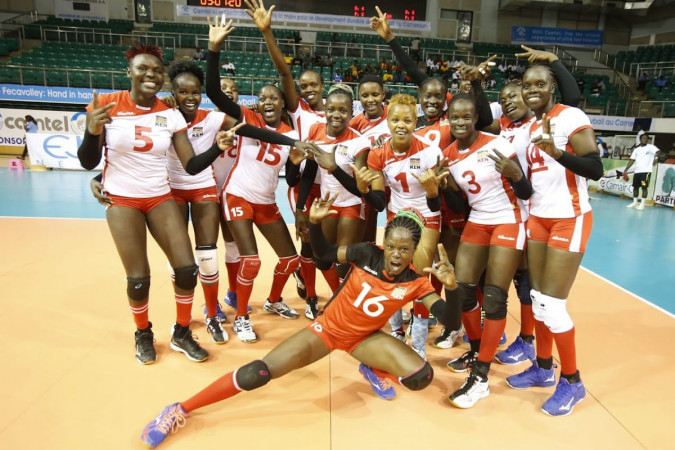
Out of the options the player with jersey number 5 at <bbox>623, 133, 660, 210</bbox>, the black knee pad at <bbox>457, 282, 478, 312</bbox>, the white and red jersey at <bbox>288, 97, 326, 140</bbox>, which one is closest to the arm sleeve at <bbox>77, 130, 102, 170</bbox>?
the white and red jersey at <bbox>288, 97, 326, 140</bbox>

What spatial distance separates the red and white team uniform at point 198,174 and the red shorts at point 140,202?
1.21ft

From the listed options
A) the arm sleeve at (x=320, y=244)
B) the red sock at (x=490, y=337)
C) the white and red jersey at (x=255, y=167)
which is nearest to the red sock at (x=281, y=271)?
the white and red jersey at (x=255, y=167)

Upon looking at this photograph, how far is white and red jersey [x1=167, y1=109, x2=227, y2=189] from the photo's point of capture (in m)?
3.78

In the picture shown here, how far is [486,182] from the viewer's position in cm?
324

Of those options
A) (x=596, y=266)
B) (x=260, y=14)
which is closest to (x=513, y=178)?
(x=260, y=14)

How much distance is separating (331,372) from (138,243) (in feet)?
5.87

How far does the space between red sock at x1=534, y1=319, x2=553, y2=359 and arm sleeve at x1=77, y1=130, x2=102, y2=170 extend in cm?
338

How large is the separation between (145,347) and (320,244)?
1706 mm

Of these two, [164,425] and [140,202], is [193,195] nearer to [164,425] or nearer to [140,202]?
[140,202]

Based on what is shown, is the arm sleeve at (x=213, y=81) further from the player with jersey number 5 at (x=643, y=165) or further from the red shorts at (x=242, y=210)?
the player with jersey number 5 at (x=643, y=165)

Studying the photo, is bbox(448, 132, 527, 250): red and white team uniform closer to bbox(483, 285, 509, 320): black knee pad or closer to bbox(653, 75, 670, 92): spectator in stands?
bbox(483, 285, 509, 320): black knee pad

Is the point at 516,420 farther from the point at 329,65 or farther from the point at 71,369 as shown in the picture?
the point at 329,65

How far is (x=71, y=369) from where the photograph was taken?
10.9 ft

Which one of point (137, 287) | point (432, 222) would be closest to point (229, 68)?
point (137, 287)
